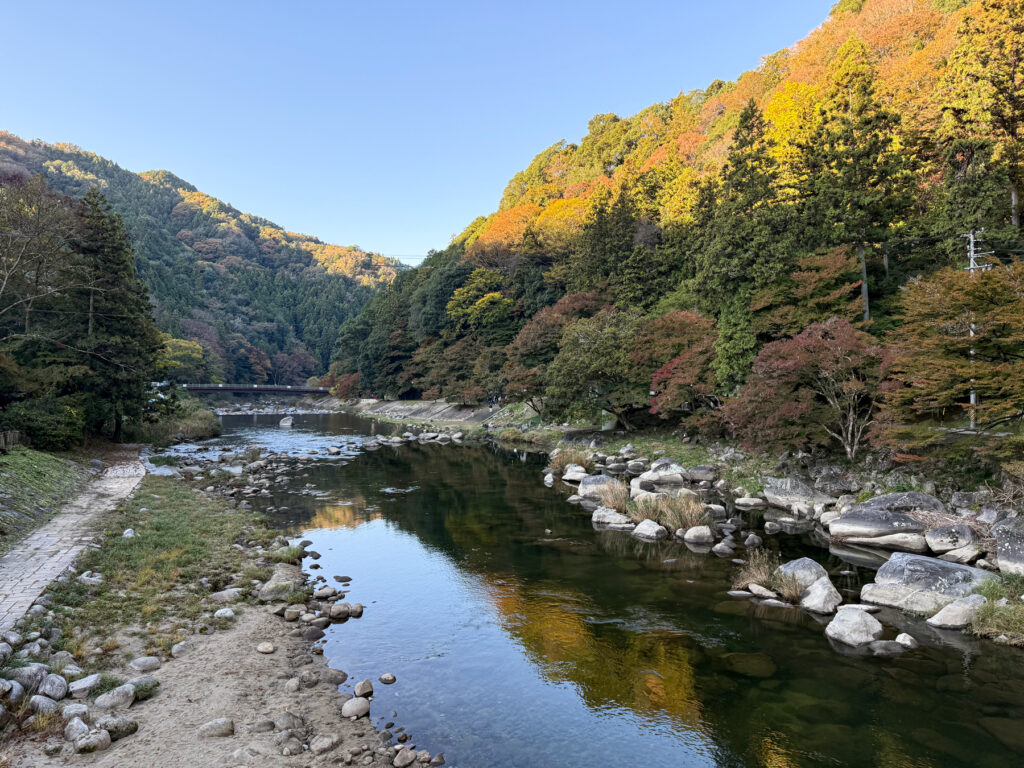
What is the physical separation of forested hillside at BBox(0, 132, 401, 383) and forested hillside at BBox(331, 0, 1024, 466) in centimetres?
6851

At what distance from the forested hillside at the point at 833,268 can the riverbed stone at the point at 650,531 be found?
6425 millimetres

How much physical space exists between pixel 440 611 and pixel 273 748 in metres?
5.45

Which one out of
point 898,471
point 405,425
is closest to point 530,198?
point 405,425

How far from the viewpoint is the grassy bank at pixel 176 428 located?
34.6 meters

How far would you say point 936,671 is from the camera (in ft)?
29.2

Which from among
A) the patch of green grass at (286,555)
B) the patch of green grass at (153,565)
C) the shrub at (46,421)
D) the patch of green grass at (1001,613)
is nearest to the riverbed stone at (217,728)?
the patch of green grass at (153,565)

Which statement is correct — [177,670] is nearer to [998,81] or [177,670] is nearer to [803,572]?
[803,572]

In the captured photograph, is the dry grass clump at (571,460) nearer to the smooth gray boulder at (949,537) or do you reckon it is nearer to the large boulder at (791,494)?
the large boulder at (791,494)

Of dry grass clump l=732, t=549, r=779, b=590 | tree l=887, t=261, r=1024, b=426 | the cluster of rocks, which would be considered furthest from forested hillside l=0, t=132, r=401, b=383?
tree l=887, t=261, r=1024, b=426

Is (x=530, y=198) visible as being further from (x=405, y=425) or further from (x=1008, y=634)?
(x=1008, y=634)

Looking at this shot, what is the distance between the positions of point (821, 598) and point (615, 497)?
9.17 meters

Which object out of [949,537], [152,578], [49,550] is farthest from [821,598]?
[49,550]

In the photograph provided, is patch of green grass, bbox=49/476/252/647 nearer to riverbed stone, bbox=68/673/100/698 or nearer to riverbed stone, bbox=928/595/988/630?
riverbed stone, bbox=68/673/100/698

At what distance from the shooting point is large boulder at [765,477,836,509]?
1889 cm
